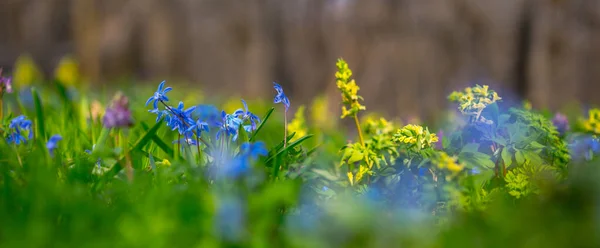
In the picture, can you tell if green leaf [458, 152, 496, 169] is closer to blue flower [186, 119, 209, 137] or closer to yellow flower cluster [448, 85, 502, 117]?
yellow flower cluster [448, 85, 502, 117]

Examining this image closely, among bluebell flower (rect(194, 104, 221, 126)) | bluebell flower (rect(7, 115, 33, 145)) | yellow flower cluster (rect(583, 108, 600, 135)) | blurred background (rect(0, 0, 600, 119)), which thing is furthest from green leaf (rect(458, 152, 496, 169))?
blurred background (rect(0, 0, 600, 119))

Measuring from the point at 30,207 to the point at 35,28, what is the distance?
4.85 m

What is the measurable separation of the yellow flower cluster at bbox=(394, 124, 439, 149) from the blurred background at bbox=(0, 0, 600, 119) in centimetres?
252

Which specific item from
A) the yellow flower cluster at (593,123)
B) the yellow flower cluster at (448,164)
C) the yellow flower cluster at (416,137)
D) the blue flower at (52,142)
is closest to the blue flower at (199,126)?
the blue flower at (52,142)

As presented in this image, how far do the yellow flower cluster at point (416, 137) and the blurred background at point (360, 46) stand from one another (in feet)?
8.26

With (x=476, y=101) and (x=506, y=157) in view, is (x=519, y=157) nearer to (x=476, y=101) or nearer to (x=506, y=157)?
(x=506, y=157)

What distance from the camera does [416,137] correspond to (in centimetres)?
161

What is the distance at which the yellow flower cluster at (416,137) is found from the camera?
1602mm

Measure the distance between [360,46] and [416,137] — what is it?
2.74 meters

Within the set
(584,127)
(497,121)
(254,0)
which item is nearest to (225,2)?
(254,0)

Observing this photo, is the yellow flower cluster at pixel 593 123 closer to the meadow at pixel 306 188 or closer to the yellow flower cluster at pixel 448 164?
the meadow at pixel 306 188

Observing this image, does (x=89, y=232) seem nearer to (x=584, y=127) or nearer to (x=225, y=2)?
(x=584, y=127)

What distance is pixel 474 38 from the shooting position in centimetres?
413

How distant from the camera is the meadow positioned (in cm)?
107
